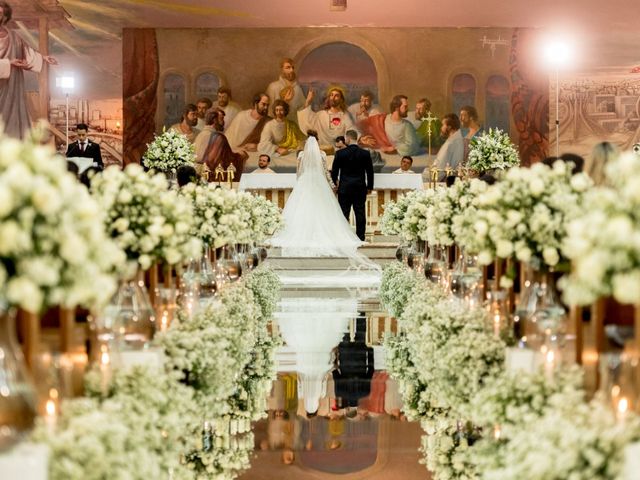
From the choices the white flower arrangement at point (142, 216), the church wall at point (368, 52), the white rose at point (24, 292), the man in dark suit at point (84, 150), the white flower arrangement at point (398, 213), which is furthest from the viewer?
the church wall at point (368, 52)

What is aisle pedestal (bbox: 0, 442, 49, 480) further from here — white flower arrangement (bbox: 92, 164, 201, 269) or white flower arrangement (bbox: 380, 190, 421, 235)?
white flower arrangement (bbox: 380, 190, 421, 235)

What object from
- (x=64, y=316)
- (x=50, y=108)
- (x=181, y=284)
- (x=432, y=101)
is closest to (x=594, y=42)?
(x=432, y=101)

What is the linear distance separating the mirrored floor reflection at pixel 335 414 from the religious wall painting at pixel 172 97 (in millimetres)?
13338

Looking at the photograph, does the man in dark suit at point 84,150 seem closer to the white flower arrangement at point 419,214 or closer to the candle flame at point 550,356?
the white flower arrangement at point 419,214

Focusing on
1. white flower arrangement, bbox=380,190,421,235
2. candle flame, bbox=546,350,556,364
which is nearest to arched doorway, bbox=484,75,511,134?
white flower arrangement, bbox=380,190,421,235

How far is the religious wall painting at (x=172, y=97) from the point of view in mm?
23438

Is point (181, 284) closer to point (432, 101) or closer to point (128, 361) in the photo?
point (128, 361)

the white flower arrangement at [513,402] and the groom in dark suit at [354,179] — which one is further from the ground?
the groom in dark suit at [354,179]

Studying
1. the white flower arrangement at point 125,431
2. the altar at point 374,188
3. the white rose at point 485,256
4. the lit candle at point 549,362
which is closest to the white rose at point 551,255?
the white rose at point 485,256

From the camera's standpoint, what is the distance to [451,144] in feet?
77.3

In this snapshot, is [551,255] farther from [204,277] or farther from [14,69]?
[14,69]

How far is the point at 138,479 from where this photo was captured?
374 cm

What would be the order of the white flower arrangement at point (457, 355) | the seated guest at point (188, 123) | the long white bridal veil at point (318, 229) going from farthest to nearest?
the seated guest at point (188, 123)
the long white bridal veil at point (318, 229)
the white flower arrangement at point (457, 355)

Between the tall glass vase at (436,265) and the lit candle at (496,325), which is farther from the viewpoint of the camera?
the tall glass vase at (436,265)
